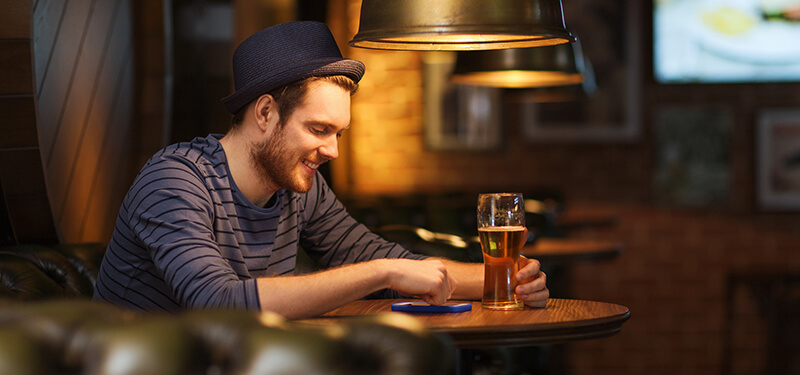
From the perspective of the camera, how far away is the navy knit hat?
65.5 inches

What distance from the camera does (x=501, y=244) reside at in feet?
4.97

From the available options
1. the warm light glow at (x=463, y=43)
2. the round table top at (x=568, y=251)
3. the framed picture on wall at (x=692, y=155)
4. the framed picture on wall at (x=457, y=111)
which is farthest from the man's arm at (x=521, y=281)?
the framed picture on wall at (x=692, y=155)

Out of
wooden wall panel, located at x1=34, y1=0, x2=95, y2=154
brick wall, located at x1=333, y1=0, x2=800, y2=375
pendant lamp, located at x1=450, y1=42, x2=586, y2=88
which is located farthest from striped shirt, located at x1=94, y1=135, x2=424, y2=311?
brick wall, located at x1=333, y1=0, x2=800, y2=375

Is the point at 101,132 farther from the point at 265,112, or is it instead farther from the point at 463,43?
the point at 463,43

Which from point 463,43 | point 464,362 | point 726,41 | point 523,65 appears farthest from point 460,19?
point 726,41

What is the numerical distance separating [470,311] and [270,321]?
2.42 ft

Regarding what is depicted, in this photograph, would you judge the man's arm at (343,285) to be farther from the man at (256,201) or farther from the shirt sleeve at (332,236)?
the shirt sleeve at (332,236)

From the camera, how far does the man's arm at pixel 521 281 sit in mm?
1529

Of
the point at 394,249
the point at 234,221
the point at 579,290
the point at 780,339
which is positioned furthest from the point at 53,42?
the point at 780,339

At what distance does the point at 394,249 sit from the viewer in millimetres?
1925

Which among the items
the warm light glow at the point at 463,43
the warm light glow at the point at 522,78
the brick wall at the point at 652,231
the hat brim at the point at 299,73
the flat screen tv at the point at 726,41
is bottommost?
the brick wall at the point at 652,231

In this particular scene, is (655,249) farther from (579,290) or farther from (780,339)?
(780,339)

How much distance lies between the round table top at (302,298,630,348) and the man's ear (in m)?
0.42

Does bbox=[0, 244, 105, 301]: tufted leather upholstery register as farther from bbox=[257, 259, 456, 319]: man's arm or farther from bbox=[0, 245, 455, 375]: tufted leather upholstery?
bbox=[0, 245, 455, 375]: tufted leather upholstery
